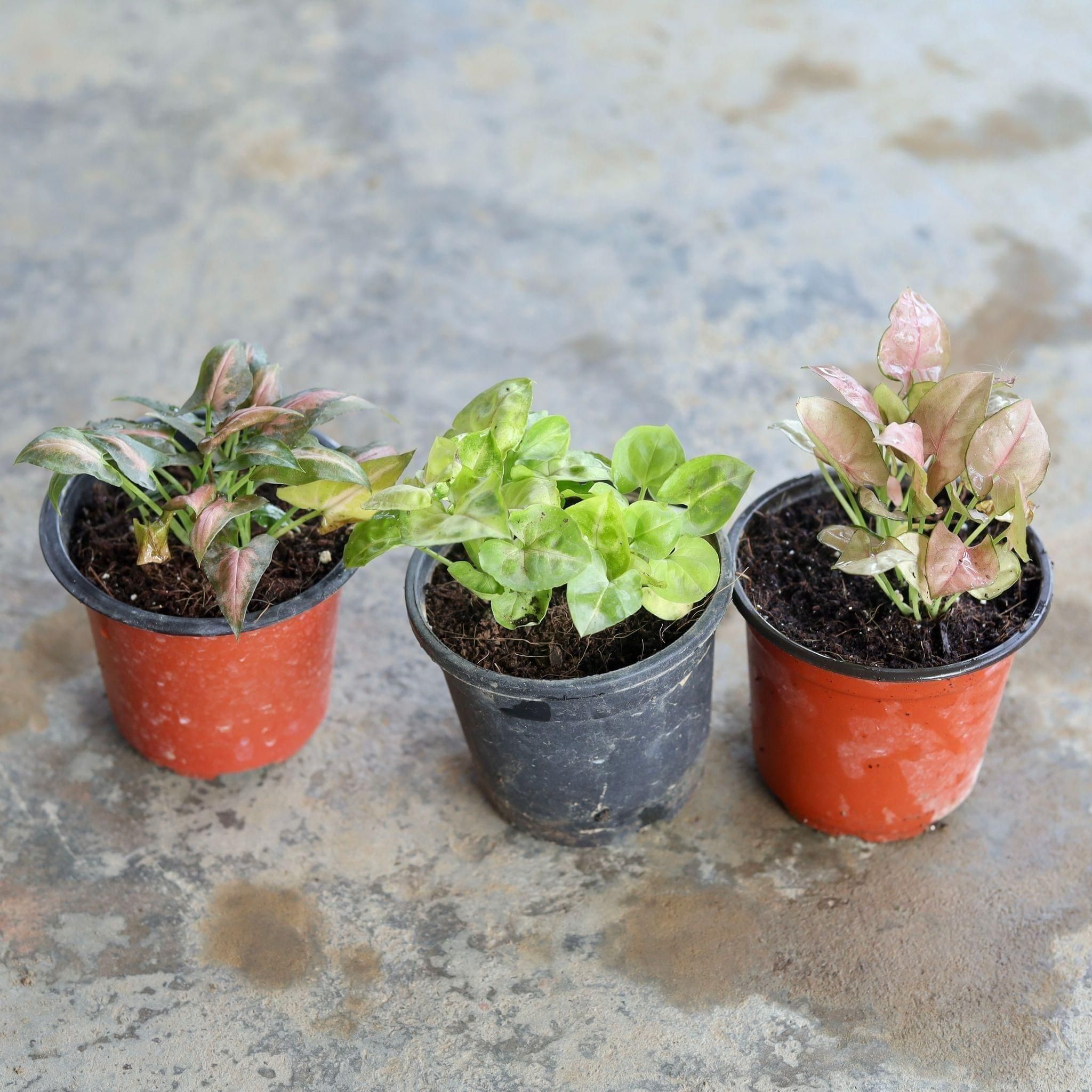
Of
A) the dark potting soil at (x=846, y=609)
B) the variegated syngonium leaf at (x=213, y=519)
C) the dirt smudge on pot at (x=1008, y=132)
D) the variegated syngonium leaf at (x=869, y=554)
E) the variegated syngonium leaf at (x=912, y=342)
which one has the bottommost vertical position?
the dirt smudge on pot at (x=1008, y=132)

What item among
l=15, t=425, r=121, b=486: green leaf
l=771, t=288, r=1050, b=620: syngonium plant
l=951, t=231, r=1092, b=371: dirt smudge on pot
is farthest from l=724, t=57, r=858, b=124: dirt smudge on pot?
l=15, t=425, r=121, b=486: green leaf

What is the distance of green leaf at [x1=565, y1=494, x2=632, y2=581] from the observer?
157cm

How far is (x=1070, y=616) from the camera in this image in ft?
7.47

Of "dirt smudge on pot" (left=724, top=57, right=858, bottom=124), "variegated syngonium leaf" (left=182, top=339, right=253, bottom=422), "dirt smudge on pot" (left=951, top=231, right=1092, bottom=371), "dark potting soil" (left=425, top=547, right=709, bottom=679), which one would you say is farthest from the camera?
"dirt smudge on pot" (left=724, top=57, right=858, bottom=124)

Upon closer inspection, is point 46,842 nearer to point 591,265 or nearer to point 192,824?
point 192,824

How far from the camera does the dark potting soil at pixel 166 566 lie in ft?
6.02

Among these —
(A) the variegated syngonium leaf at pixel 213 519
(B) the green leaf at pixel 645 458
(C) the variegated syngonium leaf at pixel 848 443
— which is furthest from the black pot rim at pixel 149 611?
(C) the variegated syngonium leaf at pixel 848 443

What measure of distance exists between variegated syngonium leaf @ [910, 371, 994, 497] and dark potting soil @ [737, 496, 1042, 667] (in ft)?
0.76

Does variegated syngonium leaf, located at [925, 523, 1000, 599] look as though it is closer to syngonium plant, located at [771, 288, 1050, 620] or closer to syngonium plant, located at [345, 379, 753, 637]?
syngonium plant, located at [771, 288, 1050, 620]

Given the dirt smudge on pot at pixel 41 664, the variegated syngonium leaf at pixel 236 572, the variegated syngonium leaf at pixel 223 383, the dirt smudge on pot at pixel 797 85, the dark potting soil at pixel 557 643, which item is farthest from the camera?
the dirt smudge on pot at pixel 797 85

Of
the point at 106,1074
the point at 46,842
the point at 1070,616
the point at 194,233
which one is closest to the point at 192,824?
the point at 46,842

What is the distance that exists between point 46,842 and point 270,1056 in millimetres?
562

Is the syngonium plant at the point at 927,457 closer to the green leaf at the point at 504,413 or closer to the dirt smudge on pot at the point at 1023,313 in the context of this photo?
the green leaf at the point at 504,413

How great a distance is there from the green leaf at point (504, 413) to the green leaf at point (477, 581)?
17 cm
